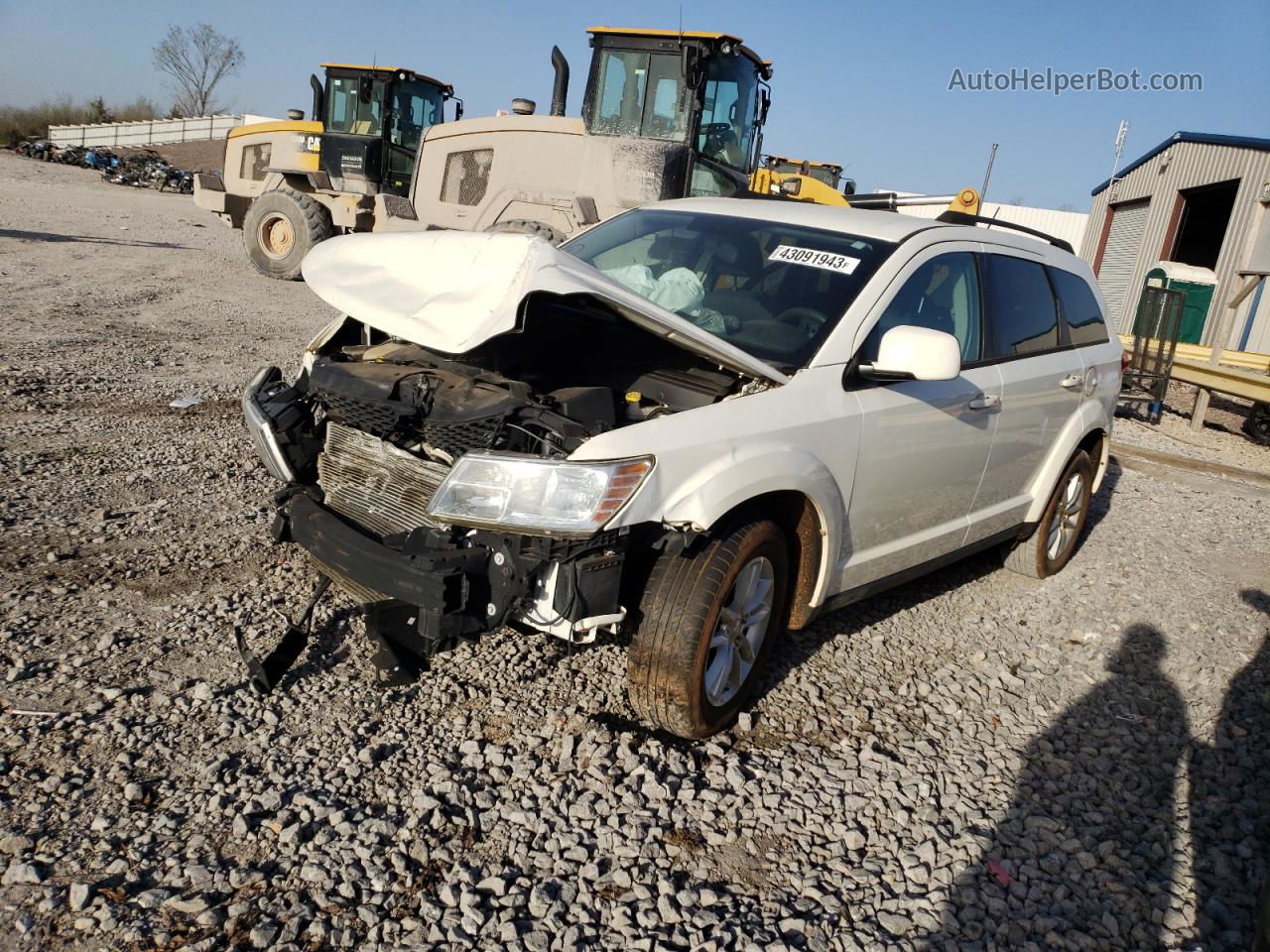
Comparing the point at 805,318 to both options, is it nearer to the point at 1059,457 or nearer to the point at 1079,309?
the point at 1059,457

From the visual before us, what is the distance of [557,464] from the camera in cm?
274

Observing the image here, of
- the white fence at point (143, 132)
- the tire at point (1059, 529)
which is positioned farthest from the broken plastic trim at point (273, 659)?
the white fence at point (143, 132)

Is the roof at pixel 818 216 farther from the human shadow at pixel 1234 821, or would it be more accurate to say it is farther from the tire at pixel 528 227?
the tire at pixel 528 227

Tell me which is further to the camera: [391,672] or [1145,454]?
[1145,454]

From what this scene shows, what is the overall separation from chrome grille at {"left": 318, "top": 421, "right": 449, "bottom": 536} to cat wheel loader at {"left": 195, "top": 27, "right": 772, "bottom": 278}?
20.1ft

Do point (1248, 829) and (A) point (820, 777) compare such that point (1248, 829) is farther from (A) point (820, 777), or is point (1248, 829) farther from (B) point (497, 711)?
(B) point (497, 711)

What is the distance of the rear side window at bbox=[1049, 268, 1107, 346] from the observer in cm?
511

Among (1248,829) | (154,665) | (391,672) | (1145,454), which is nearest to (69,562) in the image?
(154,665)

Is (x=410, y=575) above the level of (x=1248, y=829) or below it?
above

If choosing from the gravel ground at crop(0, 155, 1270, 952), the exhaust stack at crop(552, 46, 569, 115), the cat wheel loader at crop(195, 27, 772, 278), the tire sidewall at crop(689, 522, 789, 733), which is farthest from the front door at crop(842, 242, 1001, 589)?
the exhaust stack at crop(552, 46, 569, 115)

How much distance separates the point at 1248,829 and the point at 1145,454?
744cm

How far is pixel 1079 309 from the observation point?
17.4ft

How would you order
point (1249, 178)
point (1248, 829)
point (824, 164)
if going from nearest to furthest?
point (1248, 829)
point (1249, 178)
point (824, 164)

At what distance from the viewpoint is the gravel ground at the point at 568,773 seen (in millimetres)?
2443
